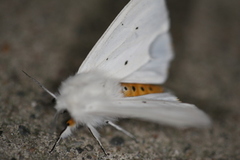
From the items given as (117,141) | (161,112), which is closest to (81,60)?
(117,141)

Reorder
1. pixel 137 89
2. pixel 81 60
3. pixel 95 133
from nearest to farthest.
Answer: pixel 95 133, pixel 137 89, pixel 81 60

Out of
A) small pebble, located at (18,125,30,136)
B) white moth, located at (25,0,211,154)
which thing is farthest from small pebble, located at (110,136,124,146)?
small pebble, located at (18,125,30,136)

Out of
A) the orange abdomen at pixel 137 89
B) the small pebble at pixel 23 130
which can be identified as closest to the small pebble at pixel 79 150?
the small pebble at pixel 23 130

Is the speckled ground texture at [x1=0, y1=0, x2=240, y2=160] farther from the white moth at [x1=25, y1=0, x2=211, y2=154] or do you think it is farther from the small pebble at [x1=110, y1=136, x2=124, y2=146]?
the white moth at [x1=25, y1=0, x2=211, y2=154]

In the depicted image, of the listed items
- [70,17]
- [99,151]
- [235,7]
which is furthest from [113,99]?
[235,7]

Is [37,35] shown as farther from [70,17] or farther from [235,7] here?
[235,7]

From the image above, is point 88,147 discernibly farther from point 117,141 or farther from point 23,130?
point 23,130

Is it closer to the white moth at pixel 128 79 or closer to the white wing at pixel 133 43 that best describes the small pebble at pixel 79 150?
the white moth at pixel 128 79
